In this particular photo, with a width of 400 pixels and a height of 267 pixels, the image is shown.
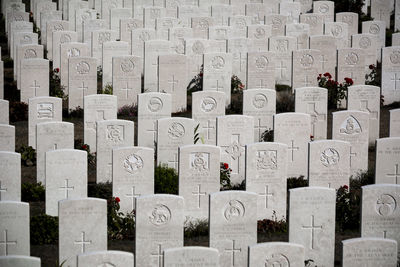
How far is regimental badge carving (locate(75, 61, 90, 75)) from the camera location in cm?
1681

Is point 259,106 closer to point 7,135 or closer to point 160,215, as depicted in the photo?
point 7,135

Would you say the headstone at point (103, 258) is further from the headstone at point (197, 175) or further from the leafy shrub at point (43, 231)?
the headstone at point (197, 175)

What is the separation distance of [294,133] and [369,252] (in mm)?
Result: 4246

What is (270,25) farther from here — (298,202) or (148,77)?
(298,202)

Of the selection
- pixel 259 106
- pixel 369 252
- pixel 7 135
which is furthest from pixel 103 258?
pixel 259 106

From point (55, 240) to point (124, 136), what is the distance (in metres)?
2.51

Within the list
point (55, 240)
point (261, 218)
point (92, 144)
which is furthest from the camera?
point (92, 144)

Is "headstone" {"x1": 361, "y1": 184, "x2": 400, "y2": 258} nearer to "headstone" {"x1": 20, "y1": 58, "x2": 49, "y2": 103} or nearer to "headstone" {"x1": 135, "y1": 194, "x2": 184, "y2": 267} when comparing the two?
"headstone" {"x1": 135, "y1": 194, "x2": 184, "y2": 267}

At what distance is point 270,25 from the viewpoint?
20.2m

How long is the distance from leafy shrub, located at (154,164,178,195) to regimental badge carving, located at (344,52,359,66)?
19.7 feet

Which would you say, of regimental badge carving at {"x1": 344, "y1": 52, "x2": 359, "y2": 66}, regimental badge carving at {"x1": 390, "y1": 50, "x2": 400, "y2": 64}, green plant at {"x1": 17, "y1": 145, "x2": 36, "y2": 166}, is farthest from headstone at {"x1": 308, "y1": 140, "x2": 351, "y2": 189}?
regimental badge carving at {"x1": 344, "y1": 52, "x2": 359, "y2": 66}

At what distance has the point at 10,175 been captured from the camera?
12.4 m

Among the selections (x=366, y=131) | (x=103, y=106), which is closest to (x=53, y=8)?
(x=103, y=106)

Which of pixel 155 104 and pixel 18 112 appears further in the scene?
pixel 18 112
